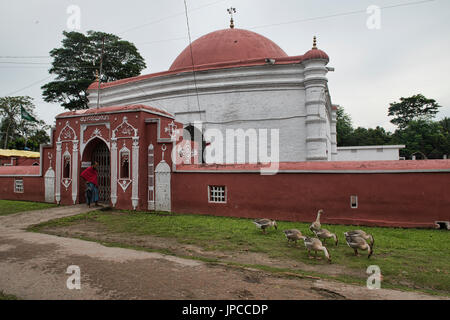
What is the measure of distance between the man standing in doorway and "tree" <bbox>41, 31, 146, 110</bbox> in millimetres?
20540

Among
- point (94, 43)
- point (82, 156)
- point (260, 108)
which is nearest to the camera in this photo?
point (82, 156)

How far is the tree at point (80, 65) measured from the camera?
28.9 meters

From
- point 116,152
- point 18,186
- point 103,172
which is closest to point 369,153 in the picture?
point 116,152

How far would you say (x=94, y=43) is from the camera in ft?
100

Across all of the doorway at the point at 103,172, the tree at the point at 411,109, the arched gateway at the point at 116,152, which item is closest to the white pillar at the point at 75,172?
the arched gateway at the point at 116,152

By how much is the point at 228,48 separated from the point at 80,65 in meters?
19.5

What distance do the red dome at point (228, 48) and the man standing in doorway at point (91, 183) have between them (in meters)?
7.67

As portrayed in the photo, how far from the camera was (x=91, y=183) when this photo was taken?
37.1ft

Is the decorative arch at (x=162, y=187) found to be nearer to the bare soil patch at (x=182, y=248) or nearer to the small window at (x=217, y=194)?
the small window at (x=217, y=194)

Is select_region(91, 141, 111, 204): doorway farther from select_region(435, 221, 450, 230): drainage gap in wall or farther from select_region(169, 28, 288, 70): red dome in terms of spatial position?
select_region(435, 221, 450, 230): drainage gap in wall

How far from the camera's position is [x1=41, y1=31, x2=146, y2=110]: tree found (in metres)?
28.9
